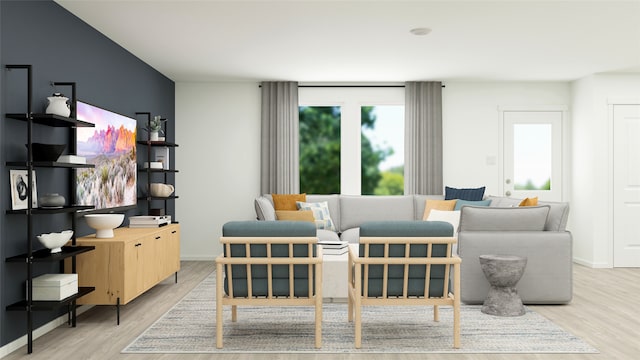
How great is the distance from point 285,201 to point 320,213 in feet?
1.58

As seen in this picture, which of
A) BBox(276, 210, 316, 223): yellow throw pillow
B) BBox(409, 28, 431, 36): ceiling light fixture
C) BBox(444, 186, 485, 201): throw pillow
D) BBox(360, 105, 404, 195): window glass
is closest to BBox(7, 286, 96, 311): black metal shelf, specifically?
BBox(276, 210, 316, 223): yellow throw pillow

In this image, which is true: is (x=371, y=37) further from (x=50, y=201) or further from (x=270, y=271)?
(x=50, y=201)

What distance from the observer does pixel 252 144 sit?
7.50 m

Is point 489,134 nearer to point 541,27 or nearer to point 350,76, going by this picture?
point 350,76

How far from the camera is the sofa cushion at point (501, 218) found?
15.0 feet

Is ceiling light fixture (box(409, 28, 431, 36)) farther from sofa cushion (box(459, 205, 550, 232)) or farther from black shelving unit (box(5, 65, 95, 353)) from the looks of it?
black shelving unit (box(5, 65, 95, 353))

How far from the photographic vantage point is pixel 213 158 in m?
7.50

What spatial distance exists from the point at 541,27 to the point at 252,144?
4176 millimetres

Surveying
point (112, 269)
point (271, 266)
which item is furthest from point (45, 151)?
point (271, 266)

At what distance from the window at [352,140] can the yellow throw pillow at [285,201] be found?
1.01 m

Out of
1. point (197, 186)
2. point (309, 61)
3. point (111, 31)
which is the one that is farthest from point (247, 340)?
point (197, 186)

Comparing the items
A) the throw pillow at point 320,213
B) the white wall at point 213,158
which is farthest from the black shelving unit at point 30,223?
the white wall at point 213,158

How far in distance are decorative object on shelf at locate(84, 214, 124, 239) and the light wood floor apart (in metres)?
0.70

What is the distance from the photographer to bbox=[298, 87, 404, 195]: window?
24.6ft
